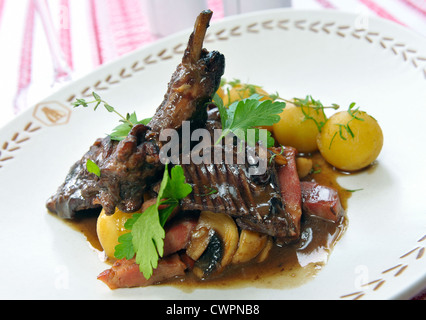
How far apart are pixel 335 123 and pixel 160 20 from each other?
2.87m

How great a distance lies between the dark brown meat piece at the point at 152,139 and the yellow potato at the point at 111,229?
15 centimetres

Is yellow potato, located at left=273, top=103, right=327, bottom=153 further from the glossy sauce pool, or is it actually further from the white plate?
the glossy sauce pool

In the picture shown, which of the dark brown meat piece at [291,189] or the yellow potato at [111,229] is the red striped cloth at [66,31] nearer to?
the yellow potato at [111,229]

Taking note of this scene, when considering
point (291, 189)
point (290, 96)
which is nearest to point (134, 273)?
point (291, 189)

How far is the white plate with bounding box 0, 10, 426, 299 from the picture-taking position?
256 cm

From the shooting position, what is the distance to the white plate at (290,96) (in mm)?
2559

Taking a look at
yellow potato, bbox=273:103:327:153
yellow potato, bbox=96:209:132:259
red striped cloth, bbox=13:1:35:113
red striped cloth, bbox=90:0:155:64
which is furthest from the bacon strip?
red striped cloth, bbox=90:0:155:64

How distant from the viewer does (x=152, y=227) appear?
254 cm

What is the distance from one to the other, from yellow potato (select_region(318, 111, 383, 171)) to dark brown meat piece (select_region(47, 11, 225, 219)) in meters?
Result: 0.95

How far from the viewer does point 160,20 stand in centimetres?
529

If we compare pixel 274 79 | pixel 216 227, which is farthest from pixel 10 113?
pixel 216 227

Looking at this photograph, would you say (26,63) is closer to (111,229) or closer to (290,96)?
(290,96)

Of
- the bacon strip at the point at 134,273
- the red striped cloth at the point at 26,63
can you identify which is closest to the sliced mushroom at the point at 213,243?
the bacon strip at the point at 134,273
